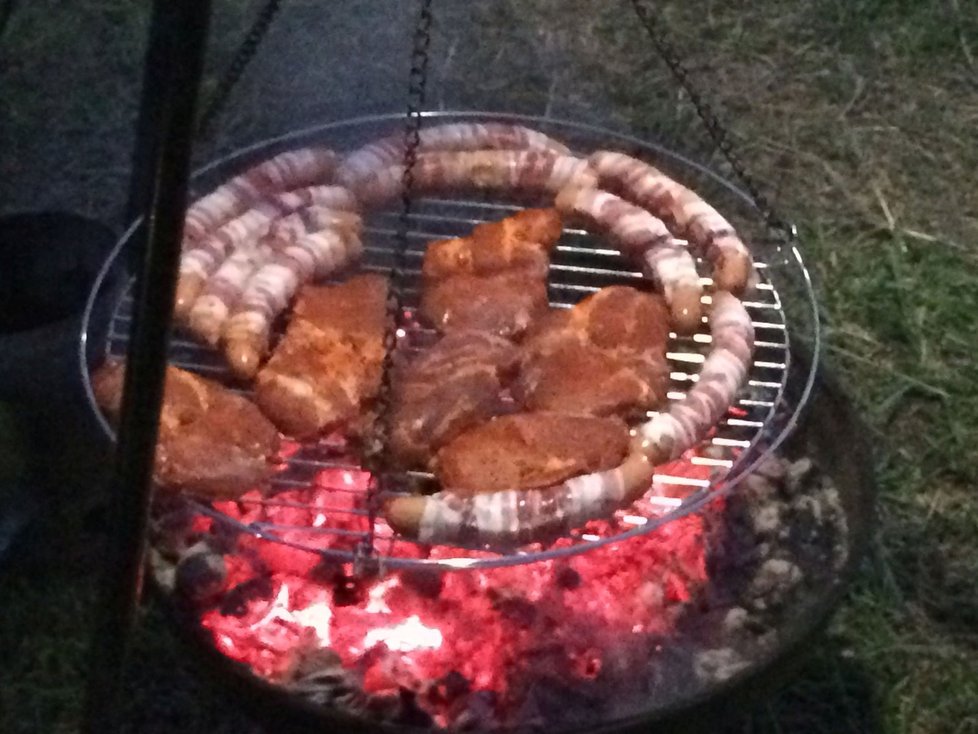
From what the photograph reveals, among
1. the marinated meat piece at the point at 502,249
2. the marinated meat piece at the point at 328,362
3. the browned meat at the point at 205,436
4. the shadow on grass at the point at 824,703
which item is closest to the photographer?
the browned meat at the point at 205,436

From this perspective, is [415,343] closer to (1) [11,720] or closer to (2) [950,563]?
(1) [11,720]

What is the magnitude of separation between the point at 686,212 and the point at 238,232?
75 cm

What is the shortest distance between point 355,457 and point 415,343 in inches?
9.8

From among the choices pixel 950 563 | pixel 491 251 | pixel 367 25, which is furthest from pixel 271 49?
pixel 950 563

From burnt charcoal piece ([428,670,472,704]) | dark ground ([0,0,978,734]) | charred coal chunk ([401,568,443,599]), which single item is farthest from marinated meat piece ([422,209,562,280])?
dark ground ([0,0,978,734])

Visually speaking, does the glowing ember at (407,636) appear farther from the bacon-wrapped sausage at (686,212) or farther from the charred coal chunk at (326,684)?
the bacon-wrapped sausage at (686,212)

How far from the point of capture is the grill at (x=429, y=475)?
4.63 ft

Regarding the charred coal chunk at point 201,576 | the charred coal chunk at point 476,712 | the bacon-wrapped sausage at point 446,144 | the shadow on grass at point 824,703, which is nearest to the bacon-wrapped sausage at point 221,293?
the bacon-wrapped sausage at point 446,144

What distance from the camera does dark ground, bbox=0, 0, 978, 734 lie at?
6.73 feet

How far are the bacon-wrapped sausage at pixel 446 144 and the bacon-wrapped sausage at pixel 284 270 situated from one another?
4.0 inches

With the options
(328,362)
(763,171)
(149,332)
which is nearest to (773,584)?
(328,362)

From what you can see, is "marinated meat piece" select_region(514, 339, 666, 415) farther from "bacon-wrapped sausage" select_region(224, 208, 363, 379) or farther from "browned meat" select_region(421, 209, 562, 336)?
"bacon-wrapped sausage" select_region(224, 208, 363, 379)

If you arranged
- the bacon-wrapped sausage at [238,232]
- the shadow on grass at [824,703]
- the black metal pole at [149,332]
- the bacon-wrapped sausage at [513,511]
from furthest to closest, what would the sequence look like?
the shadow on grass at [824,703] < the bacon-wrapped sausage at [238,232] < the bacon-wrapped sausage at [513,511] < the black metal pole at [149,332]

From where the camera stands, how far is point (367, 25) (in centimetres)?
335
